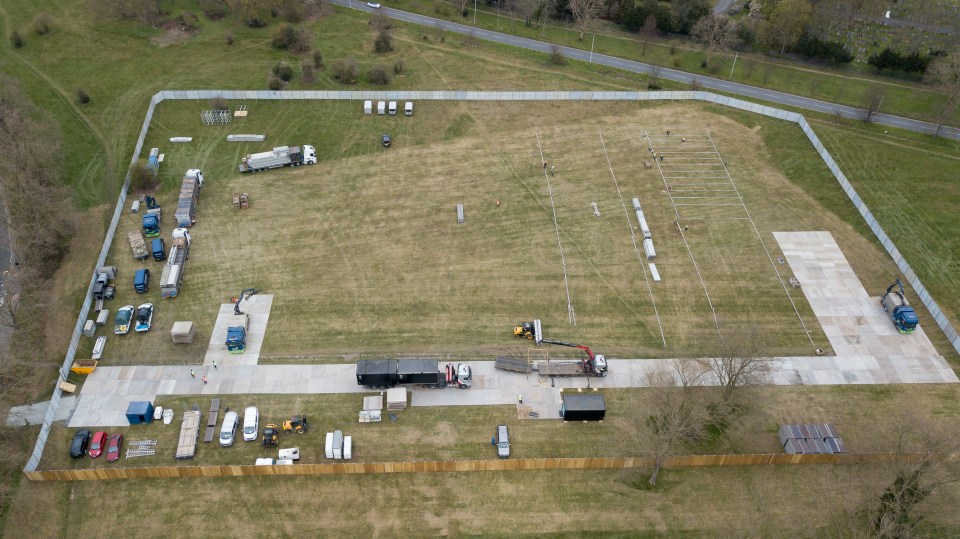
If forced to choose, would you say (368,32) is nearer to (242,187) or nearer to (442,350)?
(242,187)

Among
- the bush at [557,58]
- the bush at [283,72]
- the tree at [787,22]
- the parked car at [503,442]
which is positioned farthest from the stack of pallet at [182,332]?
the tree at [787,22]

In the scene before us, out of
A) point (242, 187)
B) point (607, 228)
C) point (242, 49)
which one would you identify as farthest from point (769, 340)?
point (242, 49)

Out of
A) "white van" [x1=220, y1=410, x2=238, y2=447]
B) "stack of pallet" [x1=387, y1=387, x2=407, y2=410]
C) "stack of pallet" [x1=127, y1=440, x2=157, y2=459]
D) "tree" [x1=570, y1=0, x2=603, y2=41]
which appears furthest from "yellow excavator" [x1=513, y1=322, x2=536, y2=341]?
"tree" [x1=570, y1=0, x2=603, y2=41]

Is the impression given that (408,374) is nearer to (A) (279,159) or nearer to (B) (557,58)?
(A) (279,159)

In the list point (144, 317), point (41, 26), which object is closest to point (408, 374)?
point (144, 317)

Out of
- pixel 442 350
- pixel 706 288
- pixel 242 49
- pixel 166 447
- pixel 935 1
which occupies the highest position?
pixel 935 1

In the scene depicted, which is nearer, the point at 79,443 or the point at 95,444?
the point at 79,443

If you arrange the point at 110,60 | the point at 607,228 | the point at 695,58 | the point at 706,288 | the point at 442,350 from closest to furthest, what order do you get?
the point at 442,350 → the point at 706,288 → the point at 607,228 → the point at 110,60 → the point at 695,58
